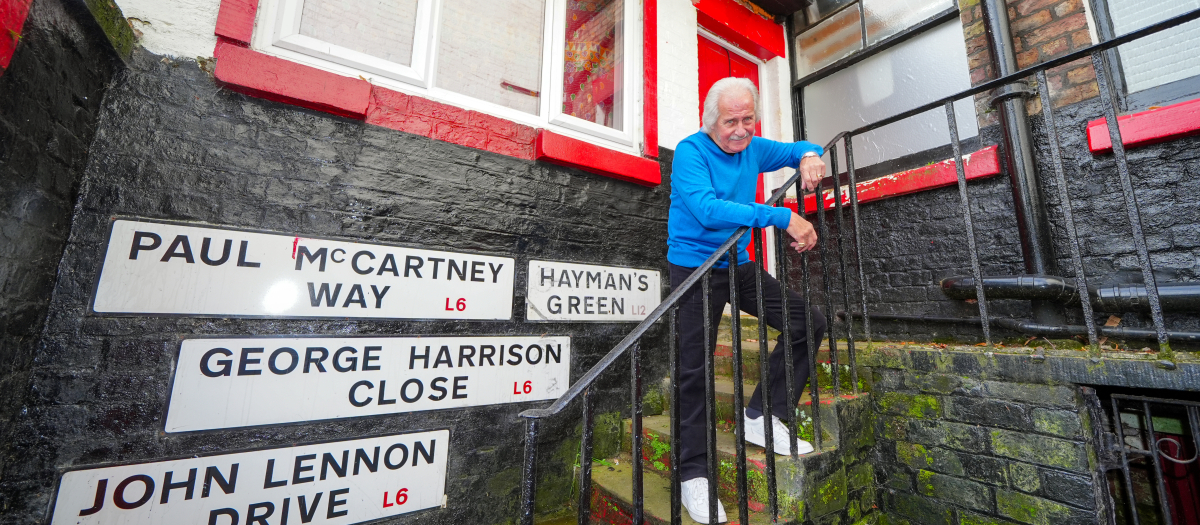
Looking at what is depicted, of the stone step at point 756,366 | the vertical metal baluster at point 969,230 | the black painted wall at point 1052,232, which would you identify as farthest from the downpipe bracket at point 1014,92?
the stone step at point 756,366

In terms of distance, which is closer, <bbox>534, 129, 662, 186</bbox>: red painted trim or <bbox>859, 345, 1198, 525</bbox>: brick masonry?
<bbox>859, 345, 1198, 525</bbox>: brick masonry

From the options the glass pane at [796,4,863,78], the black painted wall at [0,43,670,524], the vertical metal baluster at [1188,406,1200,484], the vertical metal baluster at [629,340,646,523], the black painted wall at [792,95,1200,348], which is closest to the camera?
the vertical metal baluster at [629,340,646,523]

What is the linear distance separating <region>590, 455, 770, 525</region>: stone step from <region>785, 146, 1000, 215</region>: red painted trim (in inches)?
72.4

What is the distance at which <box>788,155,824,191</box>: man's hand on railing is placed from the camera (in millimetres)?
1956

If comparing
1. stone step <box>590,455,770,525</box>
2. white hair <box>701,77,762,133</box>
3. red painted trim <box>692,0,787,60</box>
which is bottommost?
stone step <box>590,455,770,525</box>

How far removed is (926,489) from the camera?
79.4 inches

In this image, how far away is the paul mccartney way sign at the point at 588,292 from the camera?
259 cm

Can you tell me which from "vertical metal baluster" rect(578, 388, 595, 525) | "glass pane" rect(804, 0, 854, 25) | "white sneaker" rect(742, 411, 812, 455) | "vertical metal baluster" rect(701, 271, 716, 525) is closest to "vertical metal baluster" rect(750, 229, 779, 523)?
"white sneaker" rect(742, 411, 812, 455)

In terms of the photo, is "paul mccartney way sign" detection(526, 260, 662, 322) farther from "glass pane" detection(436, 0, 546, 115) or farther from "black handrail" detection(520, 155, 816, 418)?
"glass pane" detection(436, 0, 546, 115)

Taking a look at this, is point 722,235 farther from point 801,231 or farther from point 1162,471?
point 1162,471

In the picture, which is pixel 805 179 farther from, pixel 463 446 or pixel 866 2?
pixel 866 2

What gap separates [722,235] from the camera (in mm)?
1926

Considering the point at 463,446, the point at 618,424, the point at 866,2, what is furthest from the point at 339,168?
the point at 866,2

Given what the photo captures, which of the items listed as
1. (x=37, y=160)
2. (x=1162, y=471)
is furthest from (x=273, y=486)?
(x=1162, y=471)
